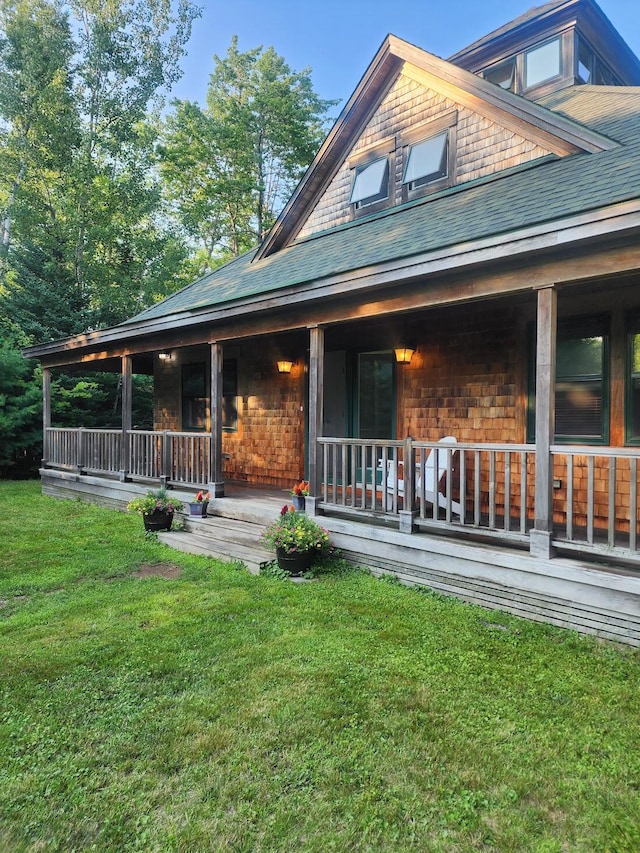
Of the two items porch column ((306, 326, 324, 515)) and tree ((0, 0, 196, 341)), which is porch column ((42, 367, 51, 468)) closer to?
tree ((0, 0, 196, 341))

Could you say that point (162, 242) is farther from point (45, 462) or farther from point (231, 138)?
point (45, 462)

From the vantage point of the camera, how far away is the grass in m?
2.05

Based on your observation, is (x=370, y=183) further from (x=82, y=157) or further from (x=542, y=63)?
(x=82, y=157)

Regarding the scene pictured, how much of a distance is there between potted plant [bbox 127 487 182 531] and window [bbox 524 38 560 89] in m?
9.34

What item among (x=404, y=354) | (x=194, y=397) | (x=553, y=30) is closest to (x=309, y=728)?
(x=404, y=354)

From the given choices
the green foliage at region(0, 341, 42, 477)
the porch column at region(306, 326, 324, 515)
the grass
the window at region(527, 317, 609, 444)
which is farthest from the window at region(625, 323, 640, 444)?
the green foliage at region(0, 341, 42, 477)

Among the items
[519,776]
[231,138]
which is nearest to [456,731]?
[519,776]

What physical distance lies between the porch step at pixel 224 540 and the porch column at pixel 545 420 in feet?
9.35

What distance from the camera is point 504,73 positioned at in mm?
9062

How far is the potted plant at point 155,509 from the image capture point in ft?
22.4

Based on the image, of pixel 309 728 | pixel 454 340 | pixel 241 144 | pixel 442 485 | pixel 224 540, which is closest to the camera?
pixel 309 728

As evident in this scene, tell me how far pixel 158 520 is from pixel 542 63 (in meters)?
9.93

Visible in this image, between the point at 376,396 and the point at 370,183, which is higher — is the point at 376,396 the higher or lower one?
the lower one

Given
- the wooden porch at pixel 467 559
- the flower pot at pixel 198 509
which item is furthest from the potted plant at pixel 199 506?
the wooden porch at pixel 467 559
